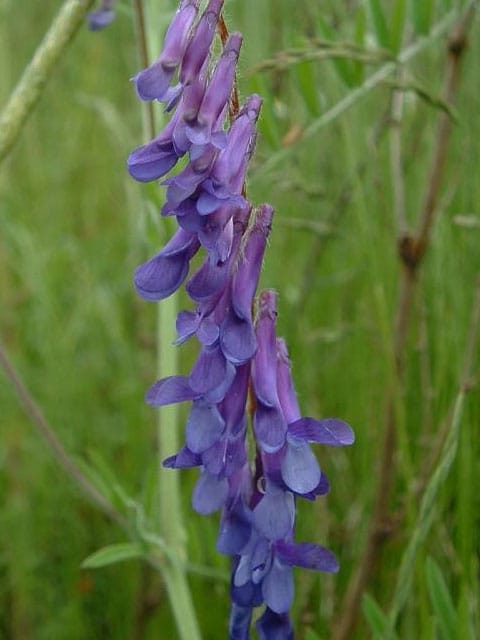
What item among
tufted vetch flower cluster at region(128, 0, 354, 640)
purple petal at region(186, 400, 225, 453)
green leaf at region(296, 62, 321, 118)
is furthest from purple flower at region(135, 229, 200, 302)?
green leaf at region(296, 62, 321, 118)

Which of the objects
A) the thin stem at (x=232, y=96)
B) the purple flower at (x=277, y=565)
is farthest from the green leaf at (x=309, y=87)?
the purple flower at (x=277, y=565)

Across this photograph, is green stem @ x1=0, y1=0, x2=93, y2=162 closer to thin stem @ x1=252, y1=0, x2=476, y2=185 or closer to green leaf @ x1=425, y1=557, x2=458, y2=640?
thin stem @ x1=252, y1=0, x2=476, y2=185

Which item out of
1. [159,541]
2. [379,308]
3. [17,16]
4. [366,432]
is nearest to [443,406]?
[366,432]

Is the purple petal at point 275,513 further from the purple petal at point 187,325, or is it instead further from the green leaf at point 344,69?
the green leaf at point 344,69

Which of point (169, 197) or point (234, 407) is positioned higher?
point (169, 197)

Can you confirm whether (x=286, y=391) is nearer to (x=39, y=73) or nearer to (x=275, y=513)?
(x=275, y=513)

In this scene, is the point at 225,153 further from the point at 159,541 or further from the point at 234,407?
the point at 159,541

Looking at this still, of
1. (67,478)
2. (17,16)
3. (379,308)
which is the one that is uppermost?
(17,16)
